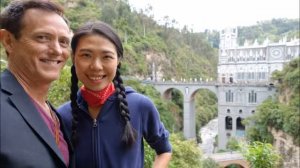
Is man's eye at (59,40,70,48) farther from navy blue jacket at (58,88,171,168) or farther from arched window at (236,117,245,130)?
arched window at (236,117,245,130)

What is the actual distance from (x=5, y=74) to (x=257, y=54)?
3669 centimetres

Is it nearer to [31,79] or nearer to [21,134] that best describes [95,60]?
[31,79]

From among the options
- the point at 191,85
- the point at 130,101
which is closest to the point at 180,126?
the point at 191,85

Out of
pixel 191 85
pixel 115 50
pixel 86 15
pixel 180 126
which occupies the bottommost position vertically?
pixel 180 126

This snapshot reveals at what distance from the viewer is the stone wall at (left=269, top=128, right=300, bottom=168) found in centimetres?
2142

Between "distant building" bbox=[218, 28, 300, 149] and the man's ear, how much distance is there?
2972 cm

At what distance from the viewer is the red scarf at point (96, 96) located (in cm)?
180

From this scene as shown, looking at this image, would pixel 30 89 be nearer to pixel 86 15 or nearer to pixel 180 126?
pixel 180 126

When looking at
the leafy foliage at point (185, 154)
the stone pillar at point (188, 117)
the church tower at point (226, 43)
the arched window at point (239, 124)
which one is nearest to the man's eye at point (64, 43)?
the leafy foliage at point (185, 154)

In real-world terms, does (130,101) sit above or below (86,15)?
below

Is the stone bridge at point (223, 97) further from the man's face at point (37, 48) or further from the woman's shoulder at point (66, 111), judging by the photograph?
the man's face at point (37, 48)

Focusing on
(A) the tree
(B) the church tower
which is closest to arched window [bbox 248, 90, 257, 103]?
Result: (B) the church tower

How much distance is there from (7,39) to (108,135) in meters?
A: 0.70

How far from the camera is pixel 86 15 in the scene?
3831 cm
